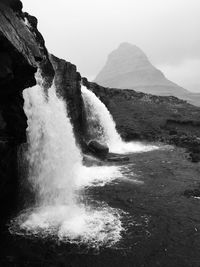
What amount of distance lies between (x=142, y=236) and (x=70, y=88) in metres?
34.3

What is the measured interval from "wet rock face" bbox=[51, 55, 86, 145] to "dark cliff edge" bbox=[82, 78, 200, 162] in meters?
13.2

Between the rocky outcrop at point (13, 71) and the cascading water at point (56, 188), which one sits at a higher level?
the rocky outcrop at point (13, 71)

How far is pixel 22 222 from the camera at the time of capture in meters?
24.1

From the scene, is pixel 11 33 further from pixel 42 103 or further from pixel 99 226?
pixel 99 226

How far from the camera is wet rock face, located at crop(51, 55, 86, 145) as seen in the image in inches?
2008

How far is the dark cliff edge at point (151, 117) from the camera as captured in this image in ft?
209

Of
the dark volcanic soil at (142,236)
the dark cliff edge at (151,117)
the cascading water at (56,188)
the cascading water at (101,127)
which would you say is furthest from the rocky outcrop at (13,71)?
the dark cliff edge at (151,117)

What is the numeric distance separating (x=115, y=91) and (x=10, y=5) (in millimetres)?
59876

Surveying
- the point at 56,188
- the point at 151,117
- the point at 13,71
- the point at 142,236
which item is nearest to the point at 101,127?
the point at 151,117

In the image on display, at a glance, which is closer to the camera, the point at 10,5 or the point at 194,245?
the point at 194,245

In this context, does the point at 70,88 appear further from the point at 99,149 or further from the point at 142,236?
the point at 142,236

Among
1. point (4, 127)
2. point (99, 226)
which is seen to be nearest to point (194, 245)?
point (99, 226)

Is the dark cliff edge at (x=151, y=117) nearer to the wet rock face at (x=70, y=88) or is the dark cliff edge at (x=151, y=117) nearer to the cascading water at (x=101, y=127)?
the cascading water at (x=101, y=127)

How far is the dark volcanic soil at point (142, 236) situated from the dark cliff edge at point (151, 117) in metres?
25.5
